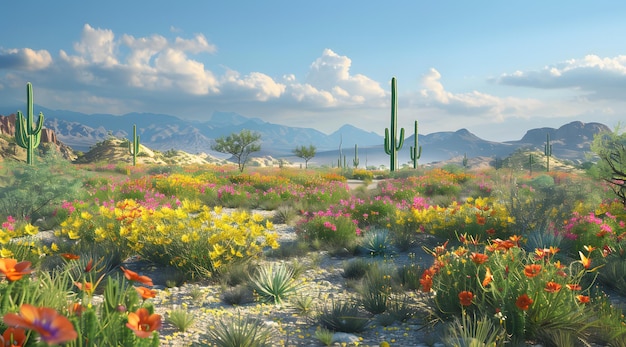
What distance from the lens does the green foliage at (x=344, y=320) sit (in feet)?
16.0

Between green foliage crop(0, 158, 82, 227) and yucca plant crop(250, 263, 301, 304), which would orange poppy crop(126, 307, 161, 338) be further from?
green foliage crop(0, 158, 82, 227)

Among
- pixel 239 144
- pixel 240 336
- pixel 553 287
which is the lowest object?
pixel 240 336

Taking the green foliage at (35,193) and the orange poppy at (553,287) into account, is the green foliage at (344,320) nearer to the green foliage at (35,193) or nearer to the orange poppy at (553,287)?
the orange poppy at (553,287)

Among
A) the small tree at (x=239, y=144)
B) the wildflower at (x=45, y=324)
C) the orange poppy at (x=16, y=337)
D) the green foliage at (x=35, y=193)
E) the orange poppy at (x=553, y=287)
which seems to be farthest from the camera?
the small tree at (x=239, y=144)

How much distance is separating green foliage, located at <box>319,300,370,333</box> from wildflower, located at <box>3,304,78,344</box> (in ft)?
11.5

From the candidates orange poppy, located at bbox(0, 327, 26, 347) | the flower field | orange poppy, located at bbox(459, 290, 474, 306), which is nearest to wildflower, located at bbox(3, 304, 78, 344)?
the flower field

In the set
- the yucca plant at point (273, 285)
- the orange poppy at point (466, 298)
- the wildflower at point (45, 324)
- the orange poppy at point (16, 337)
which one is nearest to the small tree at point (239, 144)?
the yucca plant at point (273, 285)

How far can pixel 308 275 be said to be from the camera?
741 cm

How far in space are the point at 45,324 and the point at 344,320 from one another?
3.59 m

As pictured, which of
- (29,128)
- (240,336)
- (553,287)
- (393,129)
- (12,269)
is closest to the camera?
(12,269)

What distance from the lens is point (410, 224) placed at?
1036 centimetres

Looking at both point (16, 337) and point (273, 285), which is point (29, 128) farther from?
point (16, 337)

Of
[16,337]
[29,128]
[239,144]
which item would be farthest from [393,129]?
[16,337]

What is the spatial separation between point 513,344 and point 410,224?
6286 mm
